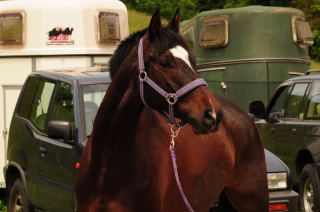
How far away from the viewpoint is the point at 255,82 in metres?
18.5

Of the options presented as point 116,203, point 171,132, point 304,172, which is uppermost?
point 171,132

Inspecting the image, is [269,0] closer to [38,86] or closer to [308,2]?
[308,2]

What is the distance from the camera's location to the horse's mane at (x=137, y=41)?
4.88 meters

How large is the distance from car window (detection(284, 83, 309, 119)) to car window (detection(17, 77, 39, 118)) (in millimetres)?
4234

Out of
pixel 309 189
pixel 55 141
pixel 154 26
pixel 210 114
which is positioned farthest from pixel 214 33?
pixel 210 114

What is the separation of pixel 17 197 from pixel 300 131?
4.21 metres

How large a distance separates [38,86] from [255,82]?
1038 cm

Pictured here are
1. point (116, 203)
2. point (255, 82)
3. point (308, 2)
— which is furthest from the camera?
point (308, 2)

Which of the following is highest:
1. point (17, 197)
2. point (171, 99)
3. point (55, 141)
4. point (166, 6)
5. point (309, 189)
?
point (166, 6)

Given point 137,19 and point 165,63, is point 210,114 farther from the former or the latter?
point 137,19

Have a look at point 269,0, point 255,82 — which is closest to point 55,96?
point 255,82

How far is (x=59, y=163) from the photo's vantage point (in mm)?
7816

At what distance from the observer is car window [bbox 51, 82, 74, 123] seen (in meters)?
7.96

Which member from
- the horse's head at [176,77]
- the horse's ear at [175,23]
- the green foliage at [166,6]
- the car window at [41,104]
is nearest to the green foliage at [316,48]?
the green foliage at [166,6]
